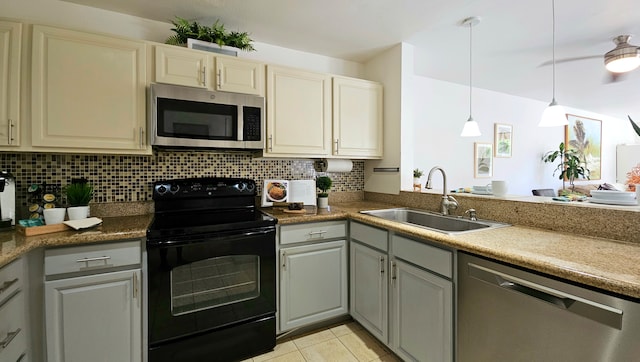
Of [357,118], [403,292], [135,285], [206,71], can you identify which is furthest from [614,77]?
[135,285]

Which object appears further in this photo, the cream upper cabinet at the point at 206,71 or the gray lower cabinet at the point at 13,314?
the cream upper cabinet at the point at 206,71

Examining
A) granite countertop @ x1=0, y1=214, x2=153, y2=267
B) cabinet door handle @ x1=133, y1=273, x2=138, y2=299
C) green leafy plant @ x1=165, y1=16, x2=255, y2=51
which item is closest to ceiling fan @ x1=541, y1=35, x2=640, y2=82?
green leafy plant @ x1=165, y1=16, x2=255, y2=51

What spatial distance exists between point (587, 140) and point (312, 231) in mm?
6357

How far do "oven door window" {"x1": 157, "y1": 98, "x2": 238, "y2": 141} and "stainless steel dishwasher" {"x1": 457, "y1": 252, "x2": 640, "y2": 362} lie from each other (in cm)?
165

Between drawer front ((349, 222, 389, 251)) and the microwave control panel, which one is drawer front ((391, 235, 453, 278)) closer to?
drawer front ((349, 222, 389, 251))

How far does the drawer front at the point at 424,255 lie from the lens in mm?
1369

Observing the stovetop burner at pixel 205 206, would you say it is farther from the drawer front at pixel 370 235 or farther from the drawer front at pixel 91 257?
the drawer front at pixel 370 235

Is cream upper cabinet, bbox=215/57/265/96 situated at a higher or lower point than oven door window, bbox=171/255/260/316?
higher

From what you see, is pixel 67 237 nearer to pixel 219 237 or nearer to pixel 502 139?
pixel 219 237

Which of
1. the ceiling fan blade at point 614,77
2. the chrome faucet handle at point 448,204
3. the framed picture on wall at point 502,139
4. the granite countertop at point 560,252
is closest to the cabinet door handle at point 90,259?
the granite countertop at point 560,252

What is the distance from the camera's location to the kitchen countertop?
2.97 ft

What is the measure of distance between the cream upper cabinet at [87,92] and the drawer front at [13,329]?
85cm

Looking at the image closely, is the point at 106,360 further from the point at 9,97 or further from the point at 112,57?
the point at 112,57

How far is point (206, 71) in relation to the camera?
1918mm
